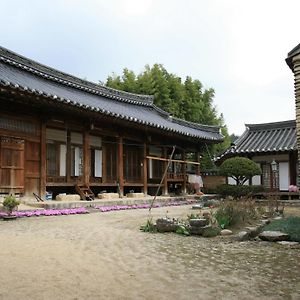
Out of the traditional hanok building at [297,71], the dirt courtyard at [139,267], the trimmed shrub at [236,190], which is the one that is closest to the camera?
the dirt courtyard at [139,267]

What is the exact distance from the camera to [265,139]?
97.7 feet

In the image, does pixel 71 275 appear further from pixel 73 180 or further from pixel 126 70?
pixel 126 70

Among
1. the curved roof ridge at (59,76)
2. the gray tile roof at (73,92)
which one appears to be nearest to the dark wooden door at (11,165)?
the gray tile roof at (73,92)

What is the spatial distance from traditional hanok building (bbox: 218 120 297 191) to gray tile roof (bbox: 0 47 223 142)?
2.33m

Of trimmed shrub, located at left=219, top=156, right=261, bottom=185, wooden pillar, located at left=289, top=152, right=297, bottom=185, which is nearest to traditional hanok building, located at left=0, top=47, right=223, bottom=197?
trimmed shrub, located at left=219, top=156, right=261, bottom=185

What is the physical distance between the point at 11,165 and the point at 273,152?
19.0 meters

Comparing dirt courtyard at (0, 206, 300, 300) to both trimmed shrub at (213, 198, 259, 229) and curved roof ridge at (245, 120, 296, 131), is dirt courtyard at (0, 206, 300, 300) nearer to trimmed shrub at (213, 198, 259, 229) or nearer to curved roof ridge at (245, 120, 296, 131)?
trimmed shrub at (213, 198, 259, 229)

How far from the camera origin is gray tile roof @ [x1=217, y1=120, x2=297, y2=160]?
27547mm

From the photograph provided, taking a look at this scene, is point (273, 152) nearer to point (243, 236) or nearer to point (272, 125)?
point (272, 125)

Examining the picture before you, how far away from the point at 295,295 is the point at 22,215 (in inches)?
362

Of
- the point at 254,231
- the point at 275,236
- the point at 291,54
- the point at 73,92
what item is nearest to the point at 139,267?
the point at 275,236

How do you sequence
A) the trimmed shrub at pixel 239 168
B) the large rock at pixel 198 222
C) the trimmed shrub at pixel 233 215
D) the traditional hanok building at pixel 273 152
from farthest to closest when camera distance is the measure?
the traditional hanok building at pixel 273 152, the trimmed shrub at pixel 239 168, the trimmed shrub at pixel 233 215, the large rock at pixel 198 222

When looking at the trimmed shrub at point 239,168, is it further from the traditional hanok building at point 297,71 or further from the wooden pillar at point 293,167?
the traditional hanok building at point 297,71

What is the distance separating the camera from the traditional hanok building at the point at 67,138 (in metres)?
14.2
